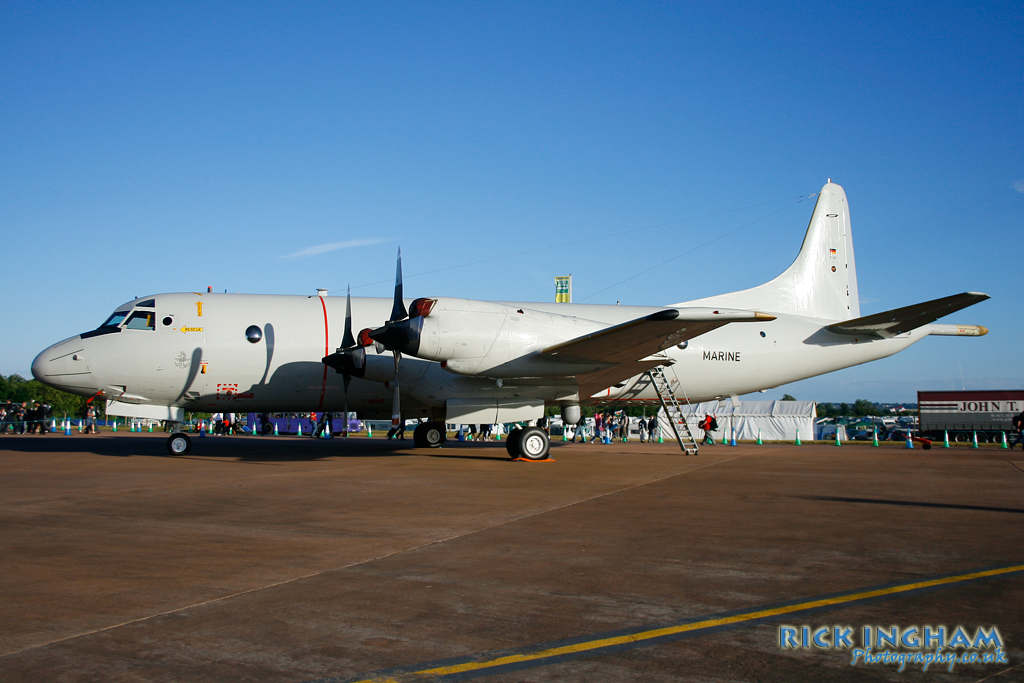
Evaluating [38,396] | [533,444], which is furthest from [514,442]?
[38,396]

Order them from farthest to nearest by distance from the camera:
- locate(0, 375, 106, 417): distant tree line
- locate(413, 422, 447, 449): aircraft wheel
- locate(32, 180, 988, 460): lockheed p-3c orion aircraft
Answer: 1. locate(0, 375, 106, 417): distant tree line
2. locate(413, 422, 447, 449): aircraft wheel
3. locate(32, 180, 988, 460): lockheed p-3c orion aircraft

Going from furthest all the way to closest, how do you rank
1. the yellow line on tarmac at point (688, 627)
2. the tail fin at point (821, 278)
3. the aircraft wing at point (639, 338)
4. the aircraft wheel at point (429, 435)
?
the aircraft wheel at point (429, 435) → the tail fin at point (821, 278) → the aircraft wing at point (639, 338) → the yellow line on tarmac at point (688, 627)

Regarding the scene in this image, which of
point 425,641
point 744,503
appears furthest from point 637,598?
point 744,503

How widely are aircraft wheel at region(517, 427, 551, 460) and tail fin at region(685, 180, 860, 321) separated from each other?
7711mm

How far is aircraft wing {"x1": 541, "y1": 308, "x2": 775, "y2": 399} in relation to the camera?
502 inches

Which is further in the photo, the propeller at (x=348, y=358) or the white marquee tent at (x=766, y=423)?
the white marquee tent at (x=766, y=423)

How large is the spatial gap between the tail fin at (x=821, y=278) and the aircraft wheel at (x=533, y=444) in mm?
7711

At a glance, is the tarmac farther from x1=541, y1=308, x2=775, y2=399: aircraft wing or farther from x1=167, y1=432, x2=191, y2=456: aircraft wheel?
x1=167, y1=432, x2=191, y2=456: aircraft wheel

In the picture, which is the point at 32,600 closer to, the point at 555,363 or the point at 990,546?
the point at 990,546

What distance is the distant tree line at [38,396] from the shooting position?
289ft

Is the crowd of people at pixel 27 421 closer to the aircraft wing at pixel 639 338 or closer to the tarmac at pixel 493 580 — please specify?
the tarmac at pixel 493 580

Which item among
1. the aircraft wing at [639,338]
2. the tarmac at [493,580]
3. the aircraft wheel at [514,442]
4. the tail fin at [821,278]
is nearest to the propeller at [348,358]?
the aircraft wheel at [514,442]

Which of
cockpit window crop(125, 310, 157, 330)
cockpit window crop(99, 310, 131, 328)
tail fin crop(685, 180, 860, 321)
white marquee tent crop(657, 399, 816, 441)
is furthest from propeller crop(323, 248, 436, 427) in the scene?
white marquee tent crop(657, 399, 816, 441)

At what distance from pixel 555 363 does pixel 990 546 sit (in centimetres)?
959
